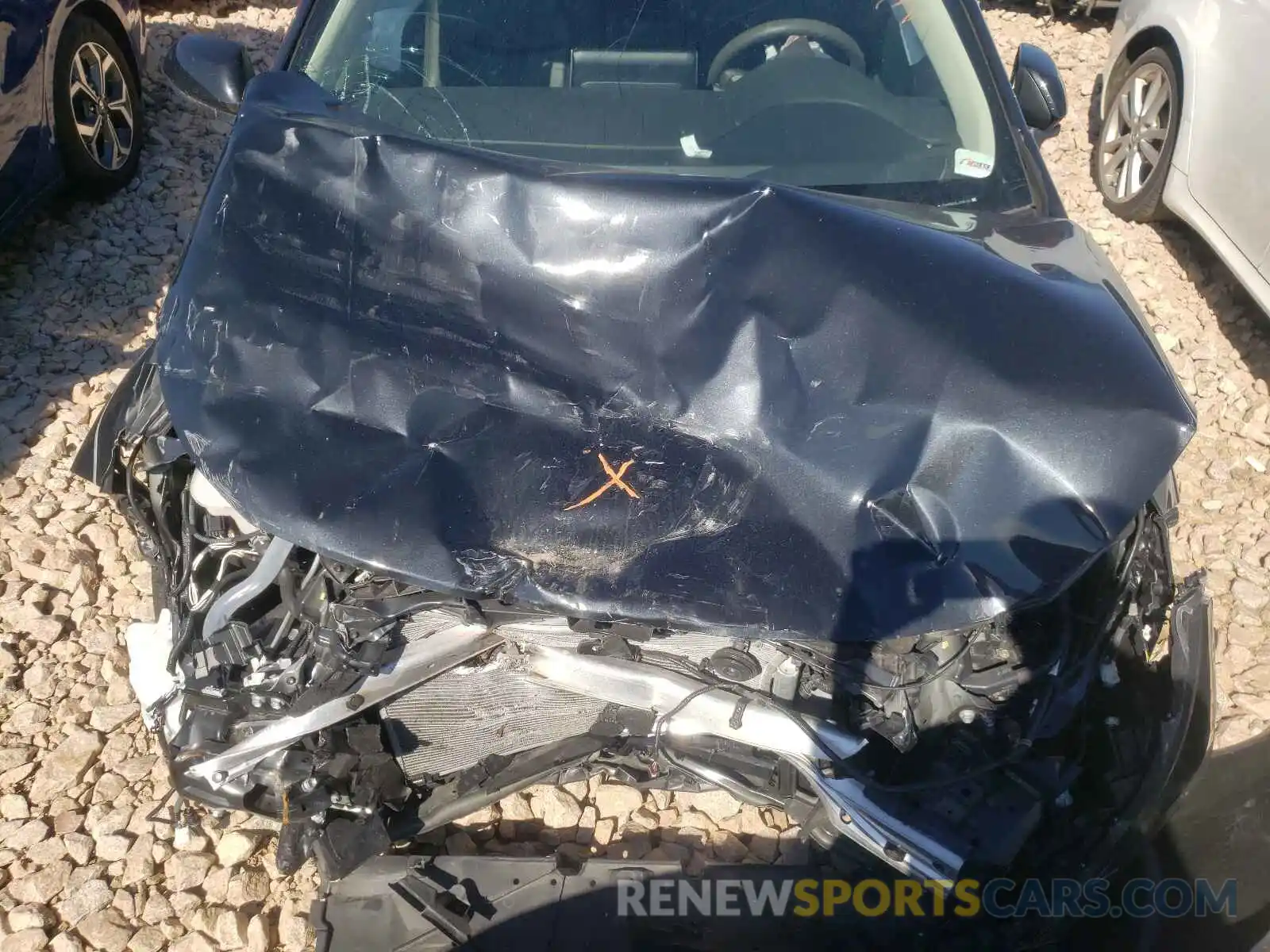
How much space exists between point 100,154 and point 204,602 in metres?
3.55

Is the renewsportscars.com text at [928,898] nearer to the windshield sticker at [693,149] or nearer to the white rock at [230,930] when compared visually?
the white rock at [230,930]

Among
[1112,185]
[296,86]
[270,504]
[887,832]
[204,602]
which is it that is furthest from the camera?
[1112,185]

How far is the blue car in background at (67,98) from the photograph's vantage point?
3.72m

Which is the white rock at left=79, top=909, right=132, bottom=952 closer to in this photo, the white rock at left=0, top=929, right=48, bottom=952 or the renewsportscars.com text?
the white rock at left=0, top=929, right=48, bottom=952

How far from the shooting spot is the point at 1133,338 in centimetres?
183

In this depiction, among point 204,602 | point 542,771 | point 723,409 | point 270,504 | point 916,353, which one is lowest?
point 542,771

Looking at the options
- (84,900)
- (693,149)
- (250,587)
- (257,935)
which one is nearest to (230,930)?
(257,935)

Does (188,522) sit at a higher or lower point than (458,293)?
lower

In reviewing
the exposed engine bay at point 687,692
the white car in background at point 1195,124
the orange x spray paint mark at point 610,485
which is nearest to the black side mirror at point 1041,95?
the exposed engine bay at point 687,692

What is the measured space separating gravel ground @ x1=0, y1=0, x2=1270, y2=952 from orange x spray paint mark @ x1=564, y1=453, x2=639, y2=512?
1.13m

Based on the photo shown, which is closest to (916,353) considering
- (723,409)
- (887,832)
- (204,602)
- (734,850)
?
(723,409)

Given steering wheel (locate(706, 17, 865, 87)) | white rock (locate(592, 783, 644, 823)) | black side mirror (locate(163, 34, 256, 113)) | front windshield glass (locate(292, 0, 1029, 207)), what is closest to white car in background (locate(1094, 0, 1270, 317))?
front windshield glass (locate(292, 0, 1029, 207))

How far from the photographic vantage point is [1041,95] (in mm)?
2723

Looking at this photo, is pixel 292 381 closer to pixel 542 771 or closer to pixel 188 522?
pixel 188 522
